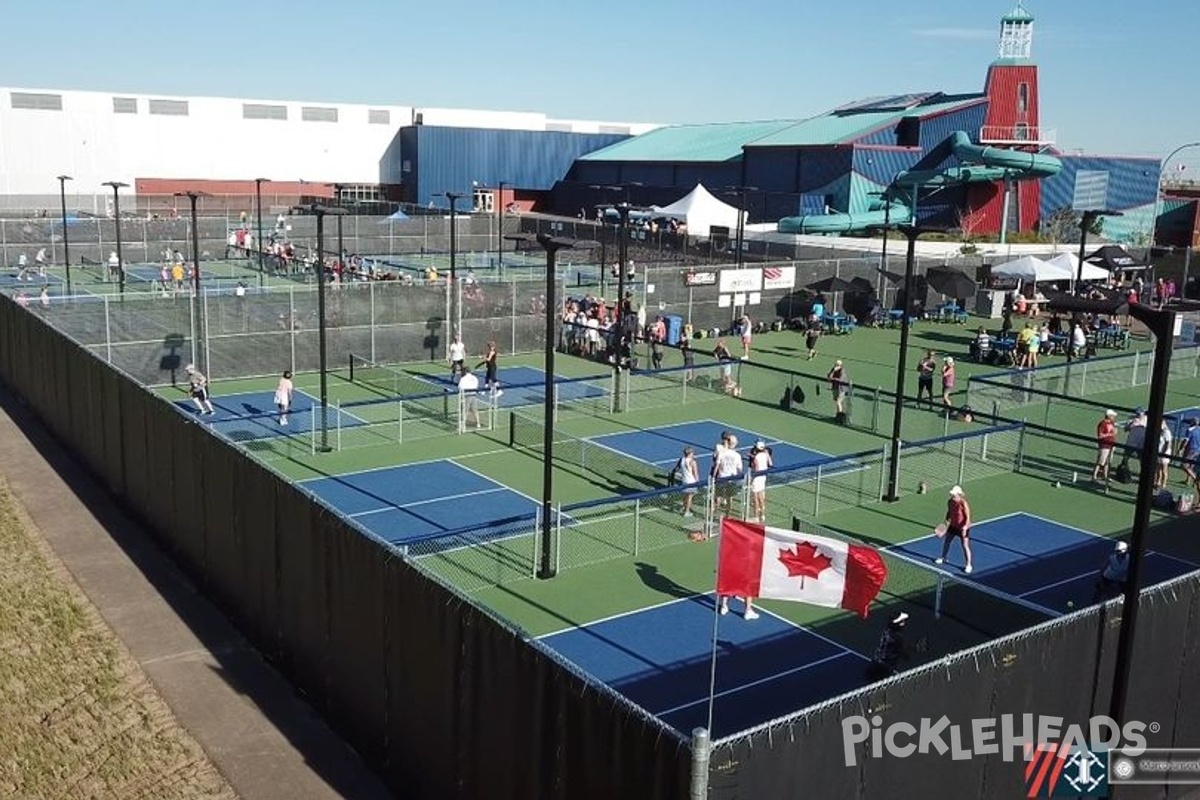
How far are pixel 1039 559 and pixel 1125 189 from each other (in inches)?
2627

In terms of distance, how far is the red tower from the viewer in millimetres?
70438

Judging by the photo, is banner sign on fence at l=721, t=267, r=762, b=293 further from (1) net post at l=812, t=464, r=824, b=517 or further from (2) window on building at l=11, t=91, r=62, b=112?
(2) window on building at l=11, t=91, r=62, b=112

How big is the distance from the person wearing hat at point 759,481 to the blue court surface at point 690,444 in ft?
11.8

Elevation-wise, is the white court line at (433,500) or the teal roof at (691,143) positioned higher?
the teal roof at (691,143)

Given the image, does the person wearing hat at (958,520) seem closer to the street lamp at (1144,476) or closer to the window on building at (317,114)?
the street lamp at (1144,476)

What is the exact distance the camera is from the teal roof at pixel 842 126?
229 ft

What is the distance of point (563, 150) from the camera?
8994 cm

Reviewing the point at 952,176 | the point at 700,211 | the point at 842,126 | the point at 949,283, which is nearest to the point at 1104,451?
the point at 949,283

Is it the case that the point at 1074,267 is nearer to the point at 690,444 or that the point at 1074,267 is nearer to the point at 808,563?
the point at 690,444

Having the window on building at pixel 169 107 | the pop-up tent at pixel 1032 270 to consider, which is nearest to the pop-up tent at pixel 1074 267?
the pop-up tent at pixel 1032 270

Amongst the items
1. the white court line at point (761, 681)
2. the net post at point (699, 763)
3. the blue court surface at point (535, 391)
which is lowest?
the white court line at point (761, 681)

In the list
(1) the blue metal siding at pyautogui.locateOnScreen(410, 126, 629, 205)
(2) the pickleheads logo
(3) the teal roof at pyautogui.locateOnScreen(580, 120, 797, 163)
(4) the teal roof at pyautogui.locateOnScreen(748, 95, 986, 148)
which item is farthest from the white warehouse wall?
(2) the pickleheads logo

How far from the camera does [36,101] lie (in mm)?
74625

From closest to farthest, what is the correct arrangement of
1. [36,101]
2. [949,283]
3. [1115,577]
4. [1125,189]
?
[1115,577] → [949,283] → [36,101] → [1125,189]
